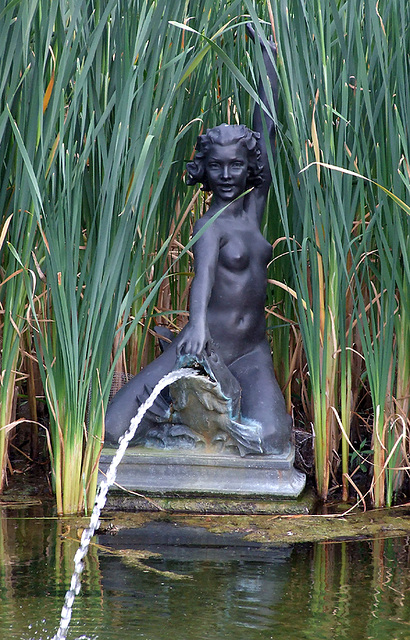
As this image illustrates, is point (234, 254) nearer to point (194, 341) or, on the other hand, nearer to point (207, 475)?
point (194, 341)

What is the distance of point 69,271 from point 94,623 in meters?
0.96

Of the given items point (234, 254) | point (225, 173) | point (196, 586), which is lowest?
point (196, 586)

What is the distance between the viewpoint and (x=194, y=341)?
248 centimetres

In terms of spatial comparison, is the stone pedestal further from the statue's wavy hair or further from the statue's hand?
the statue's wavy hair

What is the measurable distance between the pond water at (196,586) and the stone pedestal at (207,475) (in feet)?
0.53

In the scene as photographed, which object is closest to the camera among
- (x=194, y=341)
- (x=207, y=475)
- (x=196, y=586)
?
(x=196, y=586)

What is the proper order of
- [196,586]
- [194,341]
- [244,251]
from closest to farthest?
[196,586] → [194,341] → [244,251]

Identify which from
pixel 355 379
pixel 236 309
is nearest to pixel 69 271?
pixel 236 309

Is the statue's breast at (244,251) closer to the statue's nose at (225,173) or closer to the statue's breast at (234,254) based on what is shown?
the statue's breast at (234,254)

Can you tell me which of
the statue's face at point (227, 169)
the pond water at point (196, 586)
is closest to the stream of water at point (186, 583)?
the pond water at point (196, 586)

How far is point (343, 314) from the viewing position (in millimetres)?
2574

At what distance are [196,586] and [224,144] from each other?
128 cm

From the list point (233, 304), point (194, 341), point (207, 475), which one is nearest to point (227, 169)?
point (233, 304)

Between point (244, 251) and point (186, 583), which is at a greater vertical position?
point (244, 251)
